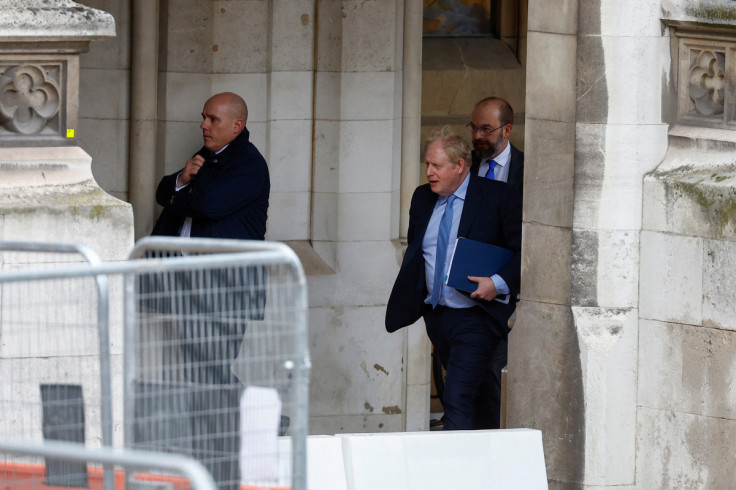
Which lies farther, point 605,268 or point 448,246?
point 448,246

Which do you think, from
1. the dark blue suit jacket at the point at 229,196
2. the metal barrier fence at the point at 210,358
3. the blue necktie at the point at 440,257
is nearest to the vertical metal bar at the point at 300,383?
the metal barrier fence at the point at 210,358

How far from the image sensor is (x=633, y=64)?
6.62 m

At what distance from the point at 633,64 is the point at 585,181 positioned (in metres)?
0.52

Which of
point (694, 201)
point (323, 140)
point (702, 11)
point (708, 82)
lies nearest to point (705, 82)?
point (708, 82)

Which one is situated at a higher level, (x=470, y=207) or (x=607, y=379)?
(x=470, y=207)

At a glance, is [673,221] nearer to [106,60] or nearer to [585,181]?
[585,181]

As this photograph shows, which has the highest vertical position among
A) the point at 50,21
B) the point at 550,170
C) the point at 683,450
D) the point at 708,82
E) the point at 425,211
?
the point at 50,21

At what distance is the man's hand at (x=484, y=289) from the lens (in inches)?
276

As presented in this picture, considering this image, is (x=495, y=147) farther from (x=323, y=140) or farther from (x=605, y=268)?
(x=605, y=268)

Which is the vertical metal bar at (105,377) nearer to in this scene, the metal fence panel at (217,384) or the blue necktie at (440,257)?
the metal fence panel at (217,384)

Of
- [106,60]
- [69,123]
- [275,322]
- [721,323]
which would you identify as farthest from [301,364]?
[106,60]

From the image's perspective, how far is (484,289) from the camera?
7004 millimetres

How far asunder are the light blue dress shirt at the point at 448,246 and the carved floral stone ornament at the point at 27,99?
78.1 inches

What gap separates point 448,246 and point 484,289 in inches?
11.8
